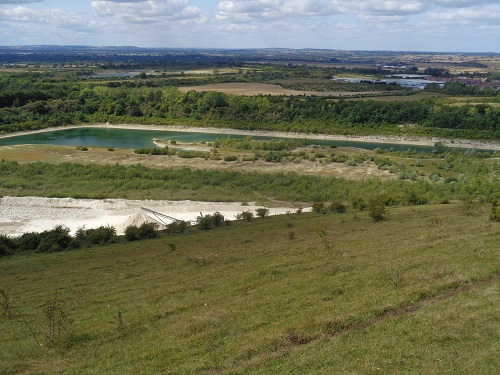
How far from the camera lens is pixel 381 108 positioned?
95.0 metres

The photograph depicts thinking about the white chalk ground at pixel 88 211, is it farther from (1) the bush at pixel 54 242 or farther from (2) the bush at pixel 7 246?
(2) the bush at pixel 7 246

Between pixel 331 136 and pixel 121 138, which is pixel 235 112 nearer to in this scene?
pixel 331 136

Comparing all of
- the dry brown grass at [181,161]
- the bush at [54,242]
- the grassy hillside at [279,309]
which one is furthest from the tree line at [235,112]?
the grassy hillside at [279,309]

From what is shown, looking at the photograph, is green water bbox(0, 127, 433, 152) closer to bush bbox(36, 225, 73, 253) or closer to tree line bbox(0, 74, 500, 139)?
tree line bbox(0, 74, 500, 139)

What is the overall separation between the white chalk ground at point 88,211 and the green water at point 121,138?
3690cm

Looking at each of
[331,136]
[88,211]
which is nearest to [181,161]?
[88,211]

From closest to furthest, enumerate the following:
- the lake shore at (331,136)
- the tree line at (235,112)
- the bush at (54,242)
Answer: the bush at (54,242), the lake shore at (331,136), the tree line at (235,112)

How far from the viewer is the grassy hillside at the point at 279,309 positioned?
902 cm

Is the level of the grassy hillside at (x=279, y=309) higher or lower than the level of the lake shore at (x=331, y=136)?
higher

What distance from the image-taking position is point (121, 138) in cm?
8694

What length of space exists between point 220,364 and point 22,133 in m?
90.6

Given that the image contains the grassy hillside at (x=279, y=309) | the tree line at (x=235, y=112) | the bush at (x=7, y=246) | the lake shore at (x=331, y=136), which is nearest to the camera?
the grassy hillside at (x=279, y=309)

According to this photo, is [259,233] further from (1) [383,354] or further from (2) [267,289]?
(1) [383,354]

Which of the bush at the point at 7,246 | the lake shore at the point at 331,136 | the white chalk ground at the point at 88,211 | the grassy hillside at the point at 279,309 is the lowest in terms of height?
the white chalk ground at the point at 88,211
